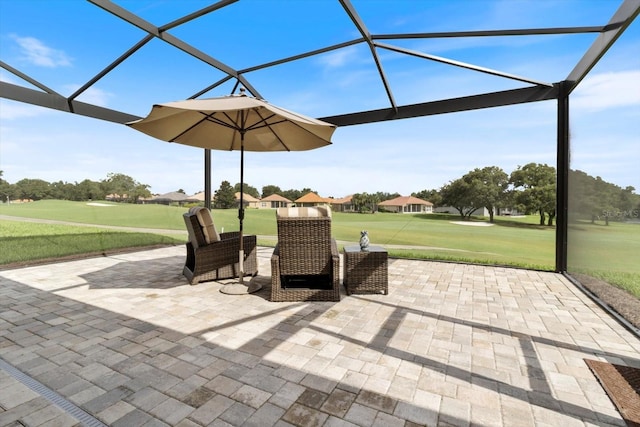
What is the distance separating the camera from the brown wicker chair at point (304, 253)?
11.4ft

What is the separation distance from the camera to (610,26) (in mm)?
3170

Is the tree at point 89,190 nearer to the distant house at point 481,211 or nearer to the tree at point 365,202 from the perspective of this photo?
the tree at point 365,202

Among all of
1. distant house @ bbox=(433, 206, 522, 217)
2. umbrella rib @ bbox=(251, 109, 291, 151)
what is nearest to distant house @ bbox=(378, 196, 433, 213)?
distant house @ bbox=(433, 206, 522, 217)

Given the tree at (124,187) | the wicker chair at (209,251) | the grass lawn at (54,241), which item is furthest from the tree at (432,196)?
the tree at (124,187)

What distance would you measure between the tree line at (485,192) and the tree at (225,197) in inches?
4.6

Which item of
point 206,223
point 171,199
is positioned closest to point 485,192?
Answer: point 206,223

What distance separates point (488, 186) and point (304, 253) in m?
4.91

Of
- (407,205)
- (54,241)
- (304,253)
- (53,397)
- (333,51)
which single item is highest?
(333,51)

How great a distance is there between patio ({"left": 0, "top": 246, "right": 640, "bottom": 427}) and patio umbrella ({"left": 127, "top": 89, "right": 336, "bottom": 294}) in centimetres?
127

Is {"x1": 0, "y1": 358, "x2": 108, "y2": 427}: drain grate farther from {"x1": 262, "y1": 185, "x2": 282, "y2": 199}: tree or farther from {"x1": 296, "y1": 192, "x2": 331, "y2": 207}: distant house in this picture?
{"x1": 262, "y1": 185, "x2": 282, "y2": 199}: tree

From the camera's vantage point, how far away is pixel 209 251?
4.22m

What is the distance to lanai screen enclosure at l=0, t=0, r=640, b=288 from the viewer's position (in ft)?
11.7

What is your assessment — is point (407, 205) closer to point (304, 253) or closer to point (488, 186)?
point (488, 186)

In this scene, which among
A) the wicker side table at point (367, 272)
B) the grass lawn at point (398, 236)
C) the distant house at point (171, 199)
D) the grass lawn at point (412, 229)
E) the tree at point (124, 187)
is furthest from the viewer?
the distant house at point (171, 199)
